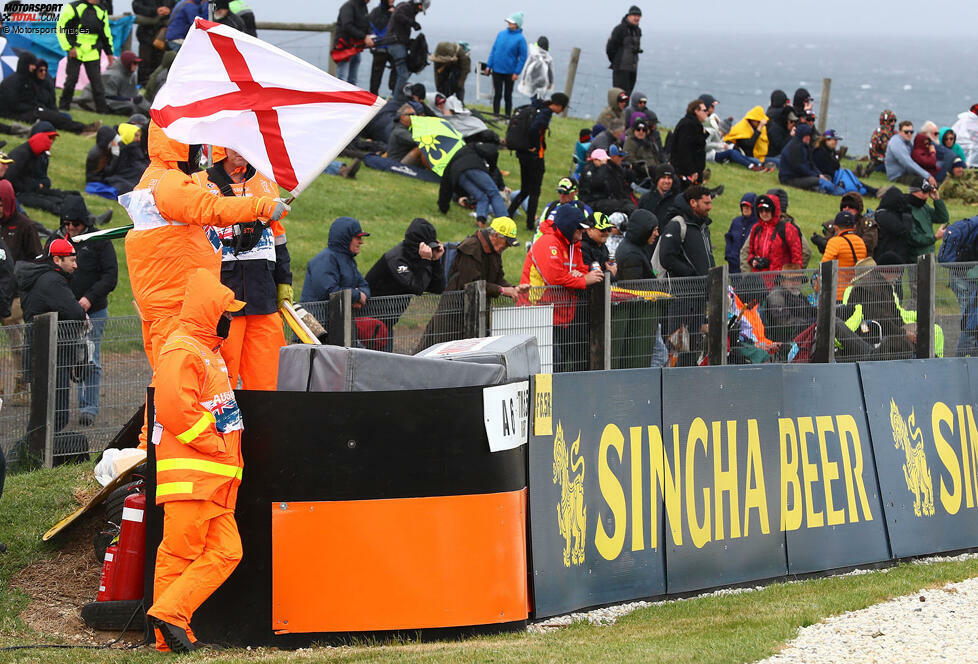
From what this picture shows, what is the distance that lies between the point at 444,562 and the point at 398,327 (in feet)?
13.8

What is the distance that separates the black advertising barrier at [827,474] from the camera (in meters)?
9.55

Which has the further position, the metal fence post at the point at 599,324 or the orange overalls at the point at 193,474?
Result: the metal fence post at the point at 599,324

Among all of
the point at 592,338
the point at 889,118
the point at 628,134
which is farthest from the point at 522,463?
the point at 889,118

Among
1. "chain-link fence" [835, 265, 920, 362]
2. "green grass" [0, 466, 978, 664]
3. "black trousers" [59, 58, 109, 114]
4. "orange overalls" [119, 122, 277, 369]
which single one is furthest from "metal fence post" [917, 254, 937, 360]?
"black trousers" [59, 58, 109, 114]

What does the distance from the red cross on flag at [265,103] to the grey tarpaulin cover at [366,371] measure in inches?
54.6

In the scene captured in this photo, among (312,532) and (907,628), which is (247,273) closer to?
(312,532)

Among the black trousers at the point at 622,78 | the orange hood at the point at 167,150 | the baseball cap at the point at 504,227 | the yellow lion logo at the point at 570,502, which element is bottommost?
the yellow lion logo at the point at 570,502

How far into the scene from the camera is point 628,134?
69.4 feet

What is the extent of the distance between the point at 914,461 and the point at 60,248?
7385mm

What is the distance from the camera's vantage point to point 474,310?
11.6m

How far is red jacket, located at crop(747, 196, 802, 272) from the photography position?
14789 millimetres

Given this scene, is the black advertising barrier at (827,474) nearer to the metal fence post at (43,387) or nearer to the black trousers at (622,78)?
the metal fence post at (43,387)

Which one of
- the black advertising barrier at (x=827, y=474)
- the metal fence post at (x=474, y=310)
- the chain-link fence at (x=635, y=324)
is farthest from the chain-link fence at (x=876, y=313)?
the metal fence post at (x=474, y=310)

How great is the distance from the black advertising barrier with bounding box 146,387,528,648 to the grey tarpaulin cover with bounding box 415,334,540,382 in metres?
0.49
